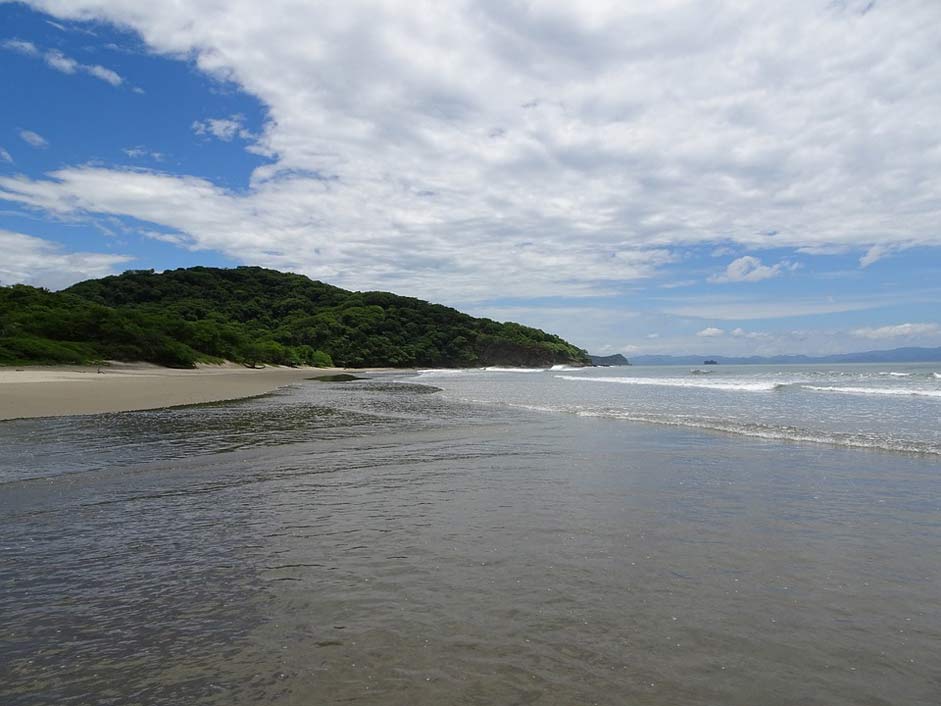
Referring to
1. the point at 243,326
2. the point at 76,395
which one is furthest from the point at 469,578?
the point at 243,326

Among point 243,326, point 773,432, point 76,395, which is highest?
point 243,326

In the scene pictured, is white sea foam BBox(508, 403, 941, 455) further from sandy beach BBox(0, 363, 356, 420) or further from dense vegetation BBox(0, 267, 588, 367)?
dense vegetation BBox(0, 267, 588, 367)

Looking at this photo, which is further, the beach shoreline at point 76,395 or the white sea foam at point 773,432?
the beach shoreline at point 76,395

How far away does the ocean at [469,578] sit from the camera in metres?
3.94

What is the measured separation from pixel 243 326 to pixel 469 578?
137777mm

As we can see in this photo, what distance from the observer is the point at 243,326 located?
436 ft

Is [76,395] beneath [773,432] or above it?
beneath

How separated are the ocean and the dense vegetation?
143 feet

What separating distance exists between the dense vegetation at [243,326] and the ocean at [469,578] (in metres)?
43.6

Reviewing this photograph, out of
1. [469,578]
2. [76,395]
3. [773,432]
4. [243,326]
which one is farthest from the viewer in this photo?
[243,326]

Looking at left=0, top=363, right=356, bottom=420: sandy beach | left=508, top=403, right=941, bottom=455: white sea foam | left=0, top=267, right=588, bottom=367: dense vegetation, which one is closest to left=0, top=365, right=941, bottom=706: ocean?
left=508, top=403, right=941, bottom=455: white sea foam

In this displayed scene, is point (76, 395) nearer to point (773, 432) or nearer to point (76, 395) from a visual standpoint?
point (76, 395)

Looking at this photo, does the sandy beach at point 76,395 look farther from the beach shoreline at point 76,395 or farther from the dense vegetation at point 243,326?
the dense vegetation at point 243,326

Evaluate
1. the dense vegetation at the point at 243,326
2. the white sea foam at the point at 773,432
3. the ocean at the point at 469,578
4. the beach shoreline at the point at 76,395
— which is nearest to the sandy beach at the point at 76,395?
the beach shoreline at the point at 76,395
